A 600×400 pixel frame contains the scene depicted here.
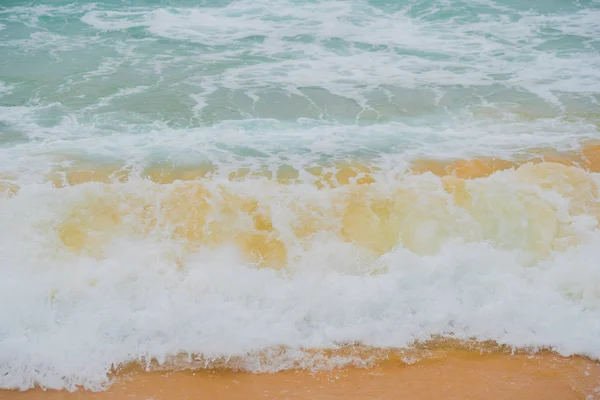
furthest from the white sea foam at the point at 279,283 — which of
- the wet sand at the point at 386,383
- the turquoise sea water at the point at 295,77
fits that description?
the turquoise sea water at the point at 295,77

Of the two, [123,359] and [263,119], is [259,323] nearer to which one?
[123,359]

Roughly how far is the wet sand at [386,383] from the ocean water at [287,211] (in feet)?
0.38

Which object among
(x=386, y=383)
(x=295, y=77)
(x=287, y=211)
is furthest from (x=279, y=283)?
(x=295, y=77)

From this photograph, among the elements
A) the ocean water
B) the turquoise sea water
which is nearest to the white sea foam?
the ocean water

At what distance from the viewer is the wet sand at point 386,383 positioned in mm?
3611

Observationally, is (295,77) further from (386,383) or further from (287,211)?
(386,383)

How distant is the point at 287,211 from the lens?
5.33 m

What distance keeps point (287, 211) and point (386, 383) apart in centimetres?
207

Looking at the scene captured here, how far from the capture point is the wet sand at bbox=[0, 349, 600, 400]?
3611 mm

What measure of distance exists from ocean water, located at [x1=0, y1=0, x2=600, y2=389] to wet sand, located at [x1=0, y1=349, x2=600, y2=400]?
117 millimetres

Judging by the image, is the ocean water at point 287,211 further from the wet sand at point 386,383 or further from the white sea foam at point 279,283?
the wet sand at point 386,383

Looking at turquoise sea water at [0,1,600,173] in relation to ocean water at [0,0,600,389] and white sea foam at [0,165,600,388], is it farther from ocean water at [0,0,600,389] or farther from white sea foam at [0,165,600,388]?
white sea foam at [0,165,600,388]

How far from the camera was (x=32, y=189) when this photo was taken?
18.5ft

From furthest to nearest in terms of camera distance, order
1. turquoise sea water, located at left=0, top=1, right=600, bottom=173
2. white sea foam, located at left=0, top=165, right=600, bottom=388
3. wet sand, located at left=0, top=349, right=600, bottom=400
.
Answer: turquoise sea water, located at left=0, top=1, right=600, bottom=173 → white sea foam, located at left=0, top=165, right=600, bottom=388 → wet sand, located at left=0, top=349, right=600, bottom=400
